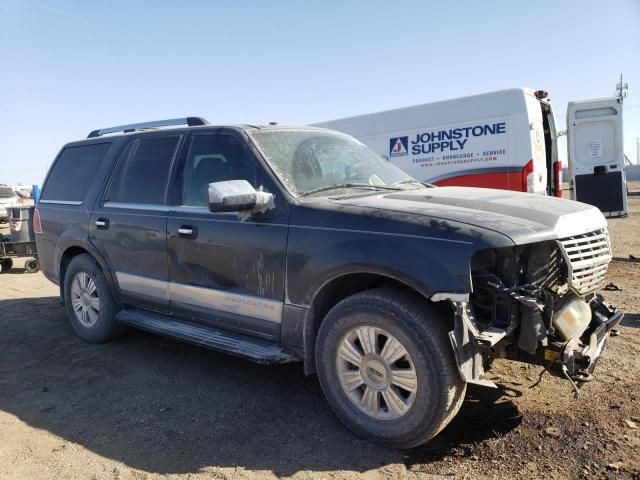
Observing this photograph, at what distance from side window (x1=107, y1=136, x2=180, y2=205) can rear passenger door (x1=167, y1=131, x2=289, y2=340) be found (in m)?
0.23

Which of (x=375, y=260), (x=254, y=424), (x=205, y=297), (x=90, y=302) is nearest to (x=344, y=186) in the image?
(x=375, y=260)

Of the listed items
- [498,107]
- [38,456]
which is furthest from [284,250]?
[498,107]

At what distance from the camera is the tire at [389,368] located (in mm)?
2877

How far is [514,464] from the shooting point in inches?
114

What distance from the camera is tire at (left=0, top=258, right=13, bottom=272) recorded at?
10.4 m

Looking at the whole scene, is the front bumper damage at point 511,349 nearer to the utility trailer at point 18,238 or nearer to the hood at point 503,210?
the hood at point 503,210

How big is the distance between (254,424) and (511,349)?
1.74 m

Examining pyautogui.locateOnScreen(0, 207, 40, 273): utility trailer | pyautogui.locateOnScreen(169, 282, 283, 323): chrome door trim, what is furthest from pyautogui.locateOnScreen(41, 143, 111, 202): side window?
pyautogui.locateOnScreen(0, 207, 40, 273): utility trailer

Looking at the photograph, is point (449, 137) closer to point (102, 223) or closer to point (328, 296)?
point (102, 223)

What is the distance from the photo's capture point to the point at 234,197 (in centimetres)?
339

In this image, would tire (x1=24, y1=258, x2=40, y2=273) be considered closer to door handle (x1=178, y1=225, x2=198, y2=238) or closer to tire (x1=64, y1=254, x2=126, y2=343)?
tire (x1=64, y1=254, x2=126, y2=343)

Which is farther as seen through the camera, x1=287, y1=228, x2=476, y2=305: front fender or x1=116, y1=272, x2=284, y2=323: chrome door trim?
x1=116, y1=272, x2=284, y2=323: chrome door trim

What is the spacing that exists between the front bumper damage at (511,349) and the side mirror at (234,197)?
151 cm

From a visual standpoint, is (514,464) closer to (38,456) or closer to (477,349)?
(477,349)
